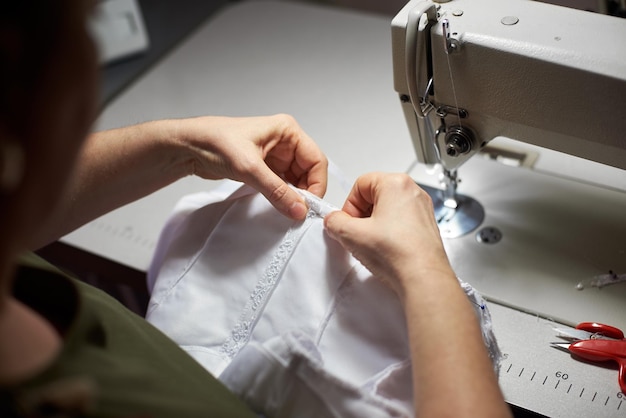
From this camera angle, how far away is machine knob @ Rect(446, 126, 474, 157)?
1.16 m

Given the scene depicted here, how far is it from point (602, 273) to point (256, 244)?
21.9 inches

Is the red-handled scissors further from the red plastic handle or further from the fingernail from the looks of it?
the fingernail

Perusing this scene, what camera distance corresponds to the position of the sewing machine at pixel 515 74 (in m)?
1.00

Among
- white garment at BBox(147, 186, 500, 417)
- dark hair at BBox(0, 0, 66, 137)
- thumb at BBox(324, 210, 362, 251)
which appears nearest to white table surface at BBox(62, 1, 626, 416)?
white garment at BBox(147, 186, 500, 417)

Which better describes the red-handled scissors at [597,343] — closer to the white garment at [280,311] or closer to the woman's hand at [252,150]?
the white garment at [280,311]

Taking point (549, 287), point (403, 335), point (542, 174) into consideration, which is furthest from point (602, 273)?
point (403, 335)

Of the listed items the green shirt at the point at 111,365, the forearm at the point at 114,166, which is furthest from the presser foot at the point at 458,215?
the green shirt at the point at 111,365

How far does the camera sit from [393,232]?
0.99 meters

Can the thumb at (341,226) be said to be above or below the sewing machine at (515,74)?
below

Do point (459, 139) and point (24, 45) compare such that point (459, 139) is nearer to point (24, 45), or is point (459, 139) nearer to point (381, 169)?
point (381, 169)

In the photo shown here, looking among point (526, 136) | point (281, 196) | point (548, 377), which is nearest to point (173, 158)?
point (281, 196)

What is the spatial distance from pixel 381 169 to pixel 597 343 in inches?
22.3

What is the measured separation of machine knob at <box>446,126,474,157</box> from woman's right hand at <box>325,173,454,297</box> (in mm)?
146

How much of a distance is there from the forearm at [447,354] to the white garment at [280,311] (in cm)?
7
